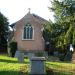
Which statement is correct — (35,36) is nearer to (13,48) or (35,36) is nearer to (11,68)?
(13,48)

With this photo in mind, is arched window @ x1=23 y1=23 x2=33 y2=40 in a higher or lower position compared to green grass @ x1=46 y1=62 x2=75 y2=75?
higher

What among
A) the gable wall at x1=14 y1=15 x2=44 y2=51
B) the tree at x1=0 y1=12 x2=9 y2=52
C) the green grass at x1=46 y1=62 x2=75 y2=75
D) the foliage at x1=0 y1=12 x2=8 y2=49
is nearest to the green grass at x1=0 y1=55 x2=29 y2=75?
the green grass at x1=46 y1=62 x2=75 y2=75

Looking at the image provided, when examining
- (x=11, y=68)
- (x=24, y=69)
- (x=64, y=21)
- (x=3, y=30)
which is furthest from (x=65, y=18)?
(x=3, y=30)

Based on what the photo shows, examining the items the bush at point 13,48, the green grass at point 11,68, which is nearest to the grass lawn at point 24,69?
the green grass at point 11,68

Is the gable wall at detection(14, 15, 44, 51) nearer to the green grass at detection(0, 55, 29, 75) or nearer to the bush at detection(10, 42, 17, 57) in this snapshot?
the bush at detection(10, 42, 17, 57)

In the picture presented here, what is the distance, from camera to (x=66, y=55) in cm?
5434

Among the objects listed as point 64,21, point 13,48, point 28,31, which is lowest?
point 13,48

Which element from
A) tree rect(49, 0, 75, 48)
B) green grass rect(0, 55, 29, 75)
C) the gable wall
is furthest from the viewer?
the gable wall

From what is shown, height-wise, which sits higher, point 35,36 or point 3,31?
point 3,31

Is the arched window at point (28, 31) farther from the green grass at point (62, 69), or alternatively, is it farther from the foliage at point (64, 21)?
the green grass at point (62, 69)

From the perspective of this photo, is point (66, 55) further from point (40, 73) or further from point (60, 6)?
point (40, 73)

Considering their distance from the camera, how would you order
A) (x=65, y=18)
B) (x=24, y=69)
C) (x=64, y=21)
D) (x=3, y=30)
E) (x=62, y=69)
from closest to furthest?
1. (x=24, y=69)
2. (x=62, y=69)
3. (x=65, y=18)
4. (x=64, y=21)
5. (x=3, y=30)

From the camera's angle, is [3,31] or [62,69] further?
[3,31]

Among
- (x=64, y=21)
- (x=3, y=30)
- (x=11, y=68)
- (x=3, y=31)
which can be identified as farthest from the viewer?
(x=3, y=31)
